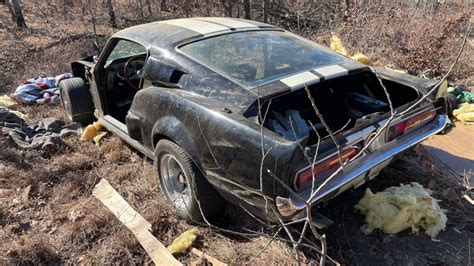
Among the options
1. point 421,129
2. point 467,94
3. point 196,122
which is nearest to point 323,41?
point 467,94

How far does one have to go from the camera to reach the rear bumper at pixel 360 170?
2170 millimetres

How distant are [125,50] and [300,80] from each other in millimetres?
2299

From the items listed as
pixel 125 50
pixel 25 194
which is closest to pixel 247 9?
pixel 125 50

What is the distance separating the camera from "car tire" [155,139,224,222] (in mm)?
2819

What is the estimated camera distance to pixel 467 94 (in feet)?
17.4

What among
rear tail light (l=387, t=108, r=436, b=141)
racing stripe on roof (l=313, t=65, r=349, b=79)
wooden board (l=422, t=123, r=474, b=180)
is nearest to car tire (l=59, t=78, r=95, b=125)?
racing stripe on roof (l=313, t=65, r=349, b=79)

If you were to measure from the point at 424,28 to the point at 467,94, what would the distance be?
187 centimetres

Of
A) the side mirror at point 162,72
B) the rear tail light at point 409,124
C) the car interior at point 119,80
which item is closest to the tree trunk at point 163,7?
the car interior at point 119,80

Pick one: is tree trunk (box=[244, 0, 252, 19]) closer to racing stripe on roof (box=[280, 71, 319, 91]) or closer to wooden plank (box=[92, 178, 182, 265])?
wooden plank (box=[92, 178, 182, 265])

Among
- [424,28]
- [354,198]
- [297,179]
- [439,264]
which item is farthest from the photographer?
[424,28]

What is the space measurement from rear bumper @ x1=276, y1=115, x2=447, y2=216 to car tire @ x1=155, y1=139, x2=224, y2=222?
81 centimetres

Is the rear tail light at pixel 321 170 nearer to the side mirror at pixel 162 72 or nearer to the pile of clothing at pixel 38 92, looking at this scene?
the side mirror at pixel 162 72

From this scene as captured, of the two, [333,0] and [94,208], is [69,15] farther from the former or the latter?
[94,208]

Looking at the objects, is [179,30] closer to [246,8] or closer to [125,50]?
[125,50]
